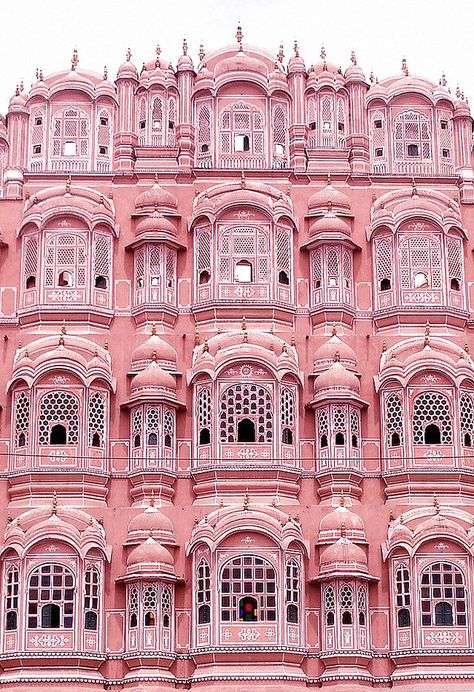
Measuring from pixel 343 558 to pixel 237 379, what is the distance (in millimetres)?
6332

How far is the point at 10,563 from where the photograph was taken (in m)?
41.5

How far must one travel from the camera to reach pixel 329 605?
136 ft

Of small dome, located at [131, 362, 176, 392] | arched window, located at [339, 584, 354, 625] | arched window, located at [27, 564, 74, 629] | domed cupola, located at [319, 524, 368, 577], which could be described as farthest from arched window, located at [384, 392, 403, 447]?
arched window, located at [27, 564, 74, 629]

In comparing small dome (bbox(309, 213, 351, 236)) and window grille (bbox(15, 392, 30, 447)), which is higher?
small dome (bbox(309, 213, 351, 236))

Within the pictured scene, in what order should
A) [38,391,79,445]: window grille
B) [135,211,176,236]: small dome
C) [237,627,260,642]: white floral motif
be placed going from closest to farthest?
[237,627,260,642]: white floral motif, [38,391,79,445]: window grille, [135,211,176,236]: small dome

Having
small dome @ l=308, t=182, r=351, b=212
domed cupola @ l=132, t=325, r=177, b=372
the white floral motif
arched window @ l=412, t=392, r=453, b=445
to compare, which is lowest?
the white floral motif

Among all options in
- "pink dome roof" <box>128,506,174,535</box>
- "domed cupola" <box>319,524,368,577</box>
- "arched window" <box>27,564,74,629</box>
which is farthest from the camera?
"pink dome roof" <box>128,506,174,535</box>

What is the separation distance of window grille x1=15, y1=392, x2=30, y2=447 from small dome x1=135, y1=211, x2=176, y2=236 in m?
6.46

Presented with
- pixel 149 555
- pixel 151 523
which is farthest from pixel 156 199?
pixel 149 555

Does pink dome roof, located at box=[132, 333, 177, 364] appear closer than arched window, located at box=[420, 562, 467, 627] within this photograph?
No

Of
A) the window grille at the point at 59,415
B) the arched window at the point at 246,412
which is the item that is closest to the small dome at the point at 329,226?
the arched window at the point at 246,412

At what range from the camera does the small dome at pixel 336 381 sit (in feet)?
142

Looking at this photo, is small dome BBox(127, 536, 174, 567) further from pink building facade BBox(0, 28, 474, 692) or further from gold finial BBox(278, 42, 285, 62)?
gold finial BBox(278, 42, 285, 62)

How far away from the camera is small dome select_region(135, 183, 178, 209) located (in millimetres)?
45969
